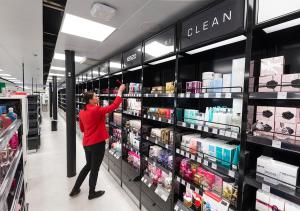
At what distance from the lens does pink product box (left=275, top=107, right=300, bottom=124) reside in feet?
4.12

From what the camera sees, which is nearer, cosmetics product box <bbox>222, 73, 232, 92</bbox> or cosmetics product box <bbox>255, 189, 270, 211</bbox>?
cosmetics product box <bbox>255, 189, 270, 211</bbox>

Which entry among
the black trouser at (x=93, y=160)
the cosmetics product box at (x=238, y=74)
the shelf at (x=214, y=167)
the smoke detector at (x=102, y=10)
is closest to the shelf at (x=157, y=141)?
the shelf at (x=214, y=167)

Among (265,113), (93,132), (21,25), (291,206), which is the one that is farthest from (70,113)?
(291,206)

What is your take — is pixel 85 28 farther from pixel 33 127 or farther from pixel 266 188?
pixel 33 127

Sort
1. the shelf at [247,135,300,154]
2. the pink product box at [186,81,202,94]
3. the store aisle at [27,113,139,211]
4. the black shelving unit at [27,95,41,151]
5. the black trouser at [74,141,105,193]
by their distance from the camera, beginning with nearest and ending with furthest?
the shelf at [247,135,300,154] < the pink product box at [186,81,202,94] < the store aisle at [27,113,139,211] < the black trouser at [74,141,105,193] < the black shelving unit at [27,95,41,151]

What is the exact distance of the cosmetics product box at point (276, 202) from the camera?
1320mm

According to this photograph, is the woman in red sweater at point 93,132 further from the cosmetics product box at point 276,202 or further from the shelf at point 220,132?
the cosmetics product box at point 276,202

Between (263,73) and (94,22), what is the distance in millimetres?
2202

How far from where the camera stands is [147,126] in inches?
114

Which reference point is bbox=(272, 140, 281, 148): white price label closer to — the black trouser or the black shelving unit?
the black trouser

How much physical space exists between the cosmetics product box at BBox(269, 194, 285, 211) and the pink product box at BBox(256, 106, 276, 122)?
597mm

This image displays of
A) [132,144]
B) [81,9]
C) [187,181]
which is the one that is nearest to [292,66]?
[187,181]

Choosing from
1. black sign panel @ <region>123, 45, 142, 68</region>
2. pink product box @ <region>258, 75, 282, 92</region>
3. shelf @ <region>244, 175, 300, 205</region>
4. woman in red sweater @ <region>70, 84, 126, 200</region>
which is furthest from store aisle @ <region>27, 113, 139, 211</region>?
pink product box @ <region>258, 75, 282, 92</region>

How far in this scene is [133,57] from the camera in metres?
3.05
